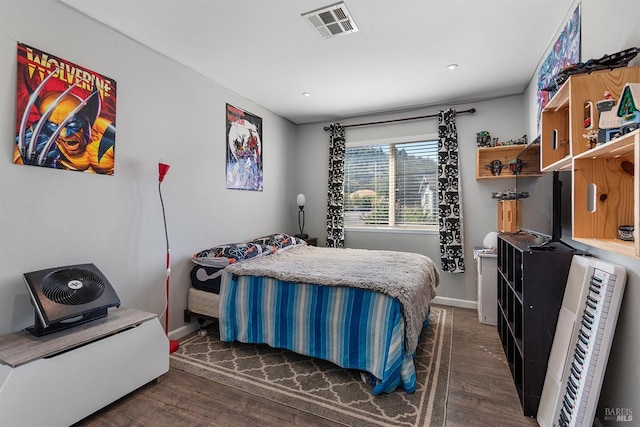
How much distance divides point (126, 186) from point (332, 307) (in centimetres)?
191

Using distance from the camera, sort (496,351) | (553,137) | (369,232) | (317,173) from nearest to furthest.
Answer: (553,137) → (496,351) → (369,232) → (317,173)

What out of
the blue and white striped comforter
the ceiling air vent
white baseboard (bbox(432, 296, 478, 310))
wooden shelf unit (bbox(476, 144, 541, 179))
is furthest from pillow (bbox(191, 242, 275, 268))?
wooden shelf unit (bbox(476, 144, 541, 179))

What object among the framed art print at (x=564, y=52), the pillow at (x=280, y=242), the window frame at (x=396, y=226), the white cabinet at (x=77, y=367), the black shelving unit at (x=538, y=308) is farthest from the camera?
the window frame at (x=396, y=226)

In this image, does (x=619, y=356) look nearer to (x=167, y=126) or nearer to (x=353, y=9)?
(x=353, y=9)

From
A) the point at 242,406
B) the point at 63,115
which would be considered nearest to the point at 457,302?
the point at 242,406

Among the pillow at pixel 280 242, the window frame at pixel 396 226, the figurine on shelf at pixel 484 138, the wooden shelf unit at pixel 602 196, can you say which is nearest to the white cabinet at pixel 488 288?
the window frame at pixel 396 226

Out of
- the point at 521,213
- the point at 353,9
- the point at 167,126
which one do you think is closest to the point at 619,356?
the point at 521,213

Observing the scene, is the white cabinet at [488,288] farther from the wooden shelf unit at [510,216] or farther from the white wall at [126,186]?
the white wall at [126,186]

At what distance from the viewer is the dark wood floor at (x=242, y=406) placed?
1.72m

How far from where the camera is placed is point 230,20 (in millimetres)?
2152

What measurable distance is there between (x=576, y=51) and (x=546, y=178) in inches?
32.8

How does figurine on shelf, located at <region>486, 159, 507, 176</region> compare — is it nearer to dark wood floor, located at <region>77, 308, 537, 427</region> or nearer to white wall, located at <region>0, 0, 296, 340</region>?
dark wood floor, located at <region>77, 308, 537, 427</region>

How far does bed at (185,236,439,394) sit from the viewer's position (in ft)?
6.55

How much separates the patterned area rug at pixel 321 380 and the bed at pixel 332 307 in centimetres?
12
